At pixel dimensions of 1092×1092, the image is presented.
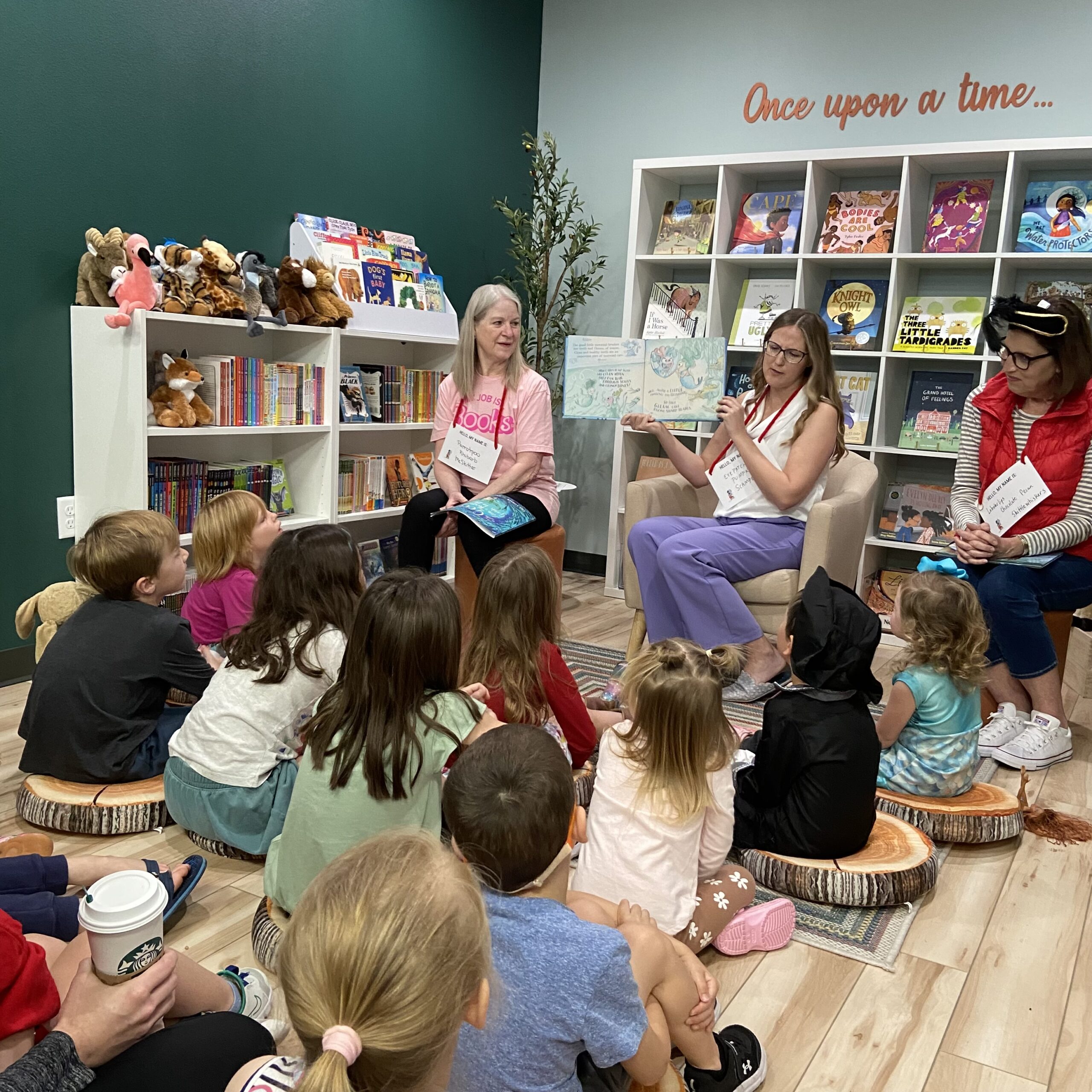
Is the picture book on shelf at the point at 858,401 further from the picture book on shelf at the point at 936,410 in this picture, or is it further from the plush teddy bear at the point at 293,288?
the plush teddy bear at the point at 293,288

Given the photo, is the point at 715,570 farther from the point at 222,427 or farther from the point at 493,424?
the point at 222,427

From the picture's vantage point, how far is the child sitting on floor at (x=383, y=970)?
829mm

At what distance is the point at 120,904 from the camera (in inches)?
41.4

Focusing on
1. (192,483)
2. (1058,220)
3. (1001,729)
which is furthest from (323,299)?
(1058,220)

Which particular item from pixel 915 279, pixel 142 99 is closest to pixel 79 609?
pixel 142 99

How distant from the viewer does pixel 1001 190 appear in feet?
14.0

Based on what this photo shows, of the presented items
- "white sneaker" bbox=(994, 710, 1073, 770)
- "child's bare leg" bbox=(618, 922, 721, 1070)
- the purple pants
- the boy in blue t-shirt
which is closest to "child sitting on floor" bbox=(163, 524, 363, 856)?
the boy in blue t-shirt

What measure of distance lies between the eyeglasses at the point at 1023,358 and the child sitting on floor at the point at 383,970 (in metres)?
2.75

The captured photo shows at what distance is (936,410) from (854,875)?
2.87 meters

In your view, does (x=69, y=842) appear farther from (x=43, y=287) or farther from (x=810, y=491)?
(x=810, y=491)

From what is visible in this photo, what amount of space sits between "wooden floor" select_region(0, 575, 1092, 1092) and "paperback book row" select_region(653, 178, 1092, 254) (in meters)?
2.64

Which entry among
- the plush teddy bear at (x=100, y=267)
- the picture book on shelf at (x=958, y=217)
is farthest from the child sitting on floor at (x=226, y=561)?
the picture book on shelf at (x=958, y=217)

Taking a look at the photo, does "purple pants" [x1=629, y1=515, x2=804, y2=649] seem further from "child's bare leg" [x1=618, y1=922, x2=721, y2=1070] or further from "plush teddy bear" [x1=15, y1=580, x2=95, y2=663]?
"child's bare leg" [x1=618, y1=922, x2=721, y2=1070]

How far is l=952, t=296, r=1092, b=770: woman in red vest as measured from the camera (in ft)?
9.79
